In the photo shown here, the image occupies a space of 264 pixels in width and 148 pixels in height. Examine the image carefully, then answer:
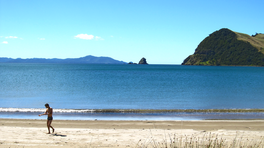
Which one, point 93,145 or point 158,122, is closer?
point 93,145

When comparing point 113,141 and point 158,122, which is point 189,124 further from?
point 113,141

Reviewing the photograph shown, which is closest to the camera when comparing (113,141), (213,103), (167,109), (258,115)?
(113,141)

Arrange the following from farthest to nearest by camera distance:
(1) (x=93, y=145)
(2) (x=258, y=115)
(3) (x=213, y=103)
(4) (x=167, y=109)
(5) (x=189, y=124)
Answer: (3) (x=213, y=103)
(4) (x=167, y=109)
(2) (x=258, y=115)
(5) (x=189, y=124)
(1) (x=93, y=145)

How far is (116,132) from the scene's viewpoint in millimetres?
13039

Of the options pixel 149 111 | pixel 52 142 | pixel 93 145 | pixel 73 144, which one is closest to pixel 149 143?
pixel 93 145

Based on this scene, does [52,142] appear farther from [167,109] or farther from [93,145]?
[167,109]

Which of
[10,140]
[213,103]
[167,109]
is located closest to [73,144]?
[10,140]

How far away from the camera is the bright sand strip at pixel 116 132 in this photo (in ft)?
35.8

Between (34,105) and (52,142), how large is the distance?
14.1 meters

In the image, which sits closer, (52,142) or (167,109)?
(52,142)

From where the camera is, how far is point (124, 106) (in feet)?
76.3

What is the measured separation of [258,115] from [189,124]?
26.5ft

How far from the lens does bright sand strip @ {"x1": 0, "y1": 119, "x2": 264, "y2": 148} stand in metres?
10.9

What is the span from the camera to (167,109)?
71.5 ft
